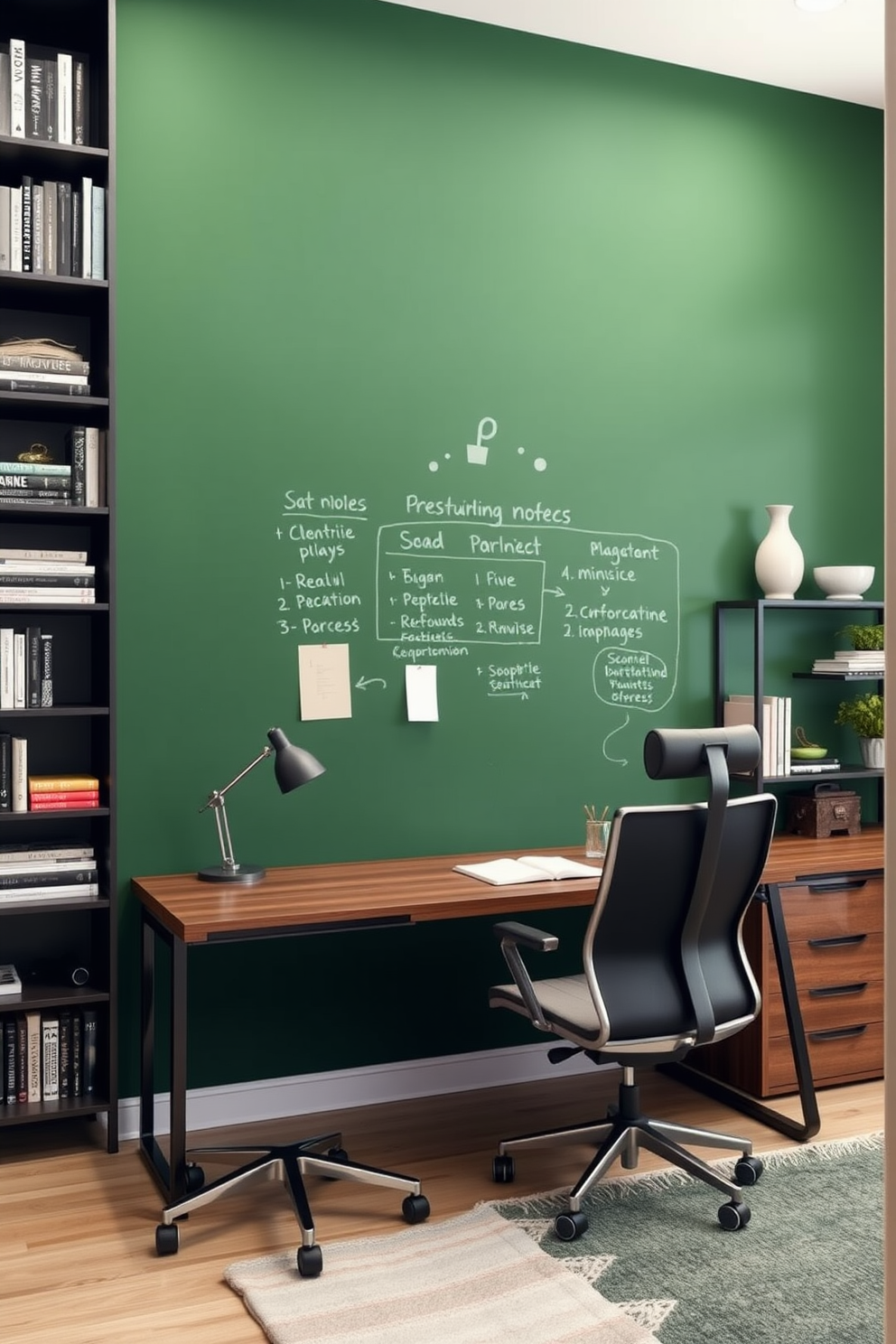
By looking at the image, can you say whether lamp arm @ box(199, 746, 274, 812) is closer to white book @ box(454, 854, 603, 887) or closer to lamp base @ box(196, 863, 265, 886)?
lamp base @ box(196, 863, 265, 886)

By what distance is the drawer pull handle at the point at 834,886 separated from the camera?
3639mm

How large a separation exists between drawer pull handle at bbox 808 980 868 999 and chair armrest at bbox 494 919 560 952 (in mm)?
1170

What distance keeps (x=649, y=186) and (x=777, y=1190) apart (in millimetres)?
3020

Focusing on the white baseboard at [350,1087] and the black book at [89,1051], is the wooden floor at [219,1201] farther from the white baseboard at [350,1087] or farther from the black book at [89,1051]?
the black book at [89,1051]

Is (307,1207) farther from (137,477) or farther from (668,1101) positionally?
(137,477)

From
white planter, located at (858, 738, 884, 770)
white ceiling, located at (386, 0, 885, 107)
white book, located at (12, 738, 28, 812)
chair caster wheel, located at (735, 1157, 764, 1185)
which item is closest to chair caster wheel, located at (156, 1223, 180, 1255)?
white book, located at (12, 738, 28, 812)

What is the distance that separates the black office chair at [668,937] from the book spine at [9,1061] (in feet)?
4.16

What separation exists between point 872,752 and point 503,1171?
2097 mm

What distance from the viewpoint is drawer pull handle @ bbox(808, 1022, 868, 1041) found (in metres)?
3.64

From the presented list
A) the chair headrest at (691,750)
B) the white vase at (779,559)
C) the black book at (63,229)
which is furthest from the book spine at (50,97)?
the white vase at (779,559)

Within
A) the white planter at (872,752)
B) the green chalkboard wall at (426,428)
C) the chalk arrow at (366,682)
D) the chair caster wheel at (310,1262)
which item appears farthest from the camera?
the white planter at (872,752)

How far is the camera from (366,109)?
3.64 m

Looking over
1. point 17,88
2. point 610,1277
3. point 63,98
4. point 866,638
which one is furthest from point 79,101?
point 610,1277

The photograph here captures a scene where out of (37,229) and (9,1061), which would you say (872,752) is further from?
(37,229)
